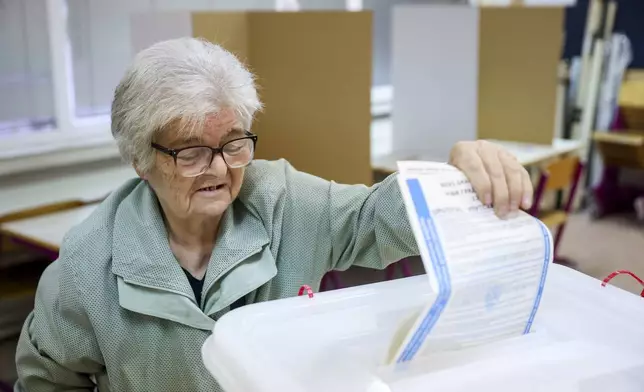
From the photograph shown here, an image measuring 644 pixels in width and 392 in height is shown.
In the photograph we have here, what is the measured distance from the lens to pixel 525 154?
318 cm

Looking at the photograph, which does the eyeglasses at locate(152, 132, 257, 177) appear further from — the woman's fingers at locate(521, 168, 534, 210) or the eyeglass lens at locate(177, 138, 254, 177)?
the woman's fingers at locate(521, 168, 534, 210)

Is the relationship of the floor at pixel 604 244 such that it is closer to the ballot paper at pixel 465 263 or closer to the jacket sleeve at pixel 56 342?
the jacket sleeve at pixel 56 342

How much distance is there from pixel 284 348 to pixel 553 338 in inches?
11.4

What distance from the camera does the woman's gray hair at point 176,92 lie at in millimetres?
994

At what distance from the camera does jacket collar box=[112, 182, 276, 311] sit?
103 cm

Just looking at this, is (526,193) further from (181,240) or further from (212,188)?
(181,240)

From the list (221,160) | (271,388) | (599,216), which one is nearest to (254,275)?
(221,160)

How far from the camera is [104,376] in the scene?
1.12 meters

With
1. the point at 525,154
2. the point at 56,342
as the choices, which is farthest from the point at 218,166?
the point at 525,154

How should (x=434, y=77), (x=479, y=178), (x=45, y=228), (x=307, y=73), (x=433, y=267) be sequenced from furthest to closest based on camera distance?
(x=434, y=77) → (x=307, y=73) → (x=45, y=228) → (x=479, y=178) → (x=433, y=267)

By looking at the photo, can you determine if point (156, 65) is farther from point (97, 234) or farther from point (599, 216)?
point (599, 216)

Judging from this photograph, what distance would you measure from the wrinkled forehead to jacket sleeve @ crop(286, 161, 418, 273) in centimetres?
18

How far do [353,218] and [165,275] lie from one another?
31cm

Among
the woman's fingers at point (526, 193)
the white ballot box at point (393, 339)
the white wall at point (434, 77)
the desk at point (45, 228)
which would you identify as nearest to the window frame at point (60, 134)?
the desk at point (45, 228)
